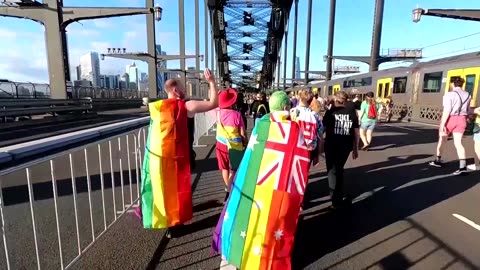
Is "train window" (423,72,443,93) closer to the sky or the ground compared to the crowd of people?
closer to the sky

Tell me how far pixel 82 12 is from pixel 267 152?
14.3 metres

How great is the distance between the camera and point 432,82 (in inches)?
765

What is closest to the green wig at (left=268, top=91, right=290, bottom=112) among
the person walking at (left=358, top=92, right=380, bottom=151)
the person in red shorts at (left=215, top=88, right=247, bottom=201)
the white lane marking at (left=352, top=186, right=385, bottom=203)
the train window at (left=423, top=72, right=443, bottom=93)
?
the person in red shorts at (left=215, top=88, right=247, bottom=201)

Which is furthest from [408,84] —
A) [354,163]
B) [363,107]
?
[354,163]

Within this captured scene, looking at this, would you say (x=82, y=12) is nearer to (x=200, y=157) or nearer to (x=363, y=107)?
(x=200, y=157)

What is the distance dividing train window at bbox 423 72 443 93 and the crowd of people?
16.5 metres

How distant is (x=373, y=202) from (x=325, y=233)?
1.53 metres

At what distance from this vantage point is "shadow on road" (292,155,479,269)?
376 centimetres

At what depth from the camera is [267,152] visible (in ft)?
9.11

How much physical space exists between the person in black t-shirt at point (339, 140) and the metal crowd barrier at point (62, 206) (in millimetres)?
2761

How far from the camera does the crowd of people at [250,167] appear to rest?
275cm

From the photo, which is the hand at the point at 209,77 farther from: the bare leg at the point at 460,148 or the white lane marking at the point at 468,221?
the bare leg at the point at 460,148

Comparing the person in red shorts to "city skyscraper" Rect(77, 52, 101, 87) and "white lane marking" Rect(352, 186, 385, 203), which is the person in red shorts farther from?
"city skyscraper" Rect(77, 52, 101, 87)

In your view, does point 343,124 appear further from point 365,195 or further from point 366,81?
point 366,81
